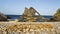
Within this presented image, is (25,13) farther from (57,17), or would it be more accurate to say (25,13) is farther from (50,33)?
(50,33)

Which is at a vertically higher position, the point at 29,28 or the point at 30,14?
the point at 30,14

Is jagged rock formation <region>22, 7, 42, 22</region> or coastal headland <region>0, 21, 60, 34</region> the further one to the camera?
jagged rock formation <region>22, 7, 42, 22</region>

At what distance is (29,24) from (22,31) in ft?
2.22

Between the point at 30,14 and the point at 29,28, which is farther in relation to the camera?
the point at 30,14

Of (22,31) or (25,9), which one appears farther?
(25,9)

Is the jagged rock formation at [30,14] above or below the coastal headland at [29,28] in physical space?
above

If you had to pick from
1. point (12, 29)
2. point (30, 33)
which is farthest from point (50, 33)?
point (12, 29)

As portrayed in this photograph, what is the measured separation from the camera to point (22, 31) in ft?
21.6

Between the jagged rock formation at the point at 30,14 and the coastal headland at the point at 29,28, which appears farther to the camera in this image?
the jagged rock formation at the point at 30,14

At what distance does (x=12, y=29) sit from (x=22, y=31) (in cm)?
39

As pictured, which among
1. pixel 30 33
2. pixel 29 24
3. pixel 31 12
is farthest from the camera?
pixel 31 12

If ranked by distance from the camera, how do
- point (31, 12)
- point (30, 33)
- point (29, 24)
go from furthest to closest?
point (31, 12), point (29, 24), point (30, 33)

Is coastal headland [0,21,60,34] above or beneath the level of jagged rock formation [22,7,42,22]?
beneath

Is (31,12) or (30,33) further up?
(31,12)
